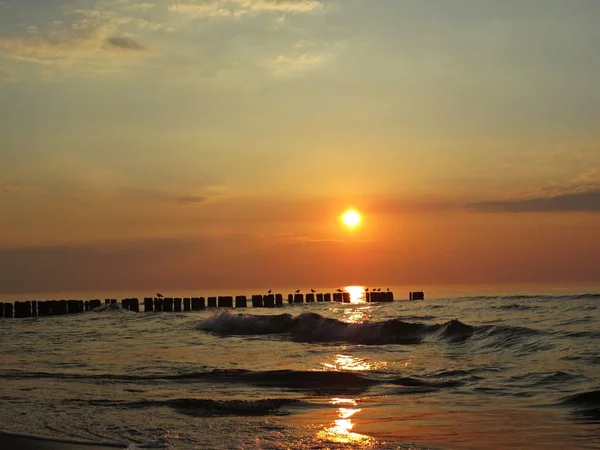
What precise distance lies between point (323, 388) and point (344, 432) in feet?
12.6

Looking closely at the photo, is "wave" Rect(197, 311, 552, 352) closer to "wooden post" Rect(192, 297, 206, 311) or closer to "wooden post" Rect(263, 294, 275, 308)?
"wooden post" Rect(192, 297, 206, 311)

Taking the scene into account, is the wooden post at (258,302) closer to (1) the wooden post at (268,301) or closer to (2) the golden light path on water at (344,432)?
(1) the wooden post at (268,301)

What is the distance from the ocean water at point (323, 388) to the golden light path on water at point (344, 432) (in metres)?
0.02

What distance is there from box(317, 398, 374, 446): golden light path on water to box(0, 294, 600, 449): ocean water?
21mm

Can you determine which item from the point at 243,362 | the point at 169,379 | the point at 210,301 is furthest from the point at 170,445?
the point at 210,301

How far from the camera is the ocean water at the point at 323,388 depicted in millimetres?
8039

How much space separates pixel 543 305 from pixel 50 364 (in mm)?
18493

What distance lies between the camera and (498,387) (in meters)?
11.4

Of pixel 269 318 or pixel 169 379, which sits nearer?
pixel 169 379

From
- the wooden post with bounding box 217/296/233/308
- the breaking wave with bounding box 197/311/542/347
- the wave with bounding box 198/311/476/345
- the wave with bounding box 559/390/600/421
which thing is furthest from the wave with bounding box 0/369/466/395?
the wooden post with bounding box 217/296/233/308

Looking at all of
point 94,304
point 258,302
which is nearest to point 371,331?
point 258,302

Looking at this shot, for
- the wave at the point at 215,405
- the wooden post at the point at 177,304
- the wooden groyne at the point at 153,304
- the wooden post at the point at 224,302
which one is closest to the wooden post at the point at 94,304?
the wooden groyne at the point at 153,304

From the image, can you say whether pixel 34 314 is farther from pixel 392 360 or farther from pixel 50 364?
pixel 392 360

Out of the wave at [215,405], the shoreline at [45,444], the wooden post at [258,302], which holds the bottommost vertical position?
the wave at [215,405]
